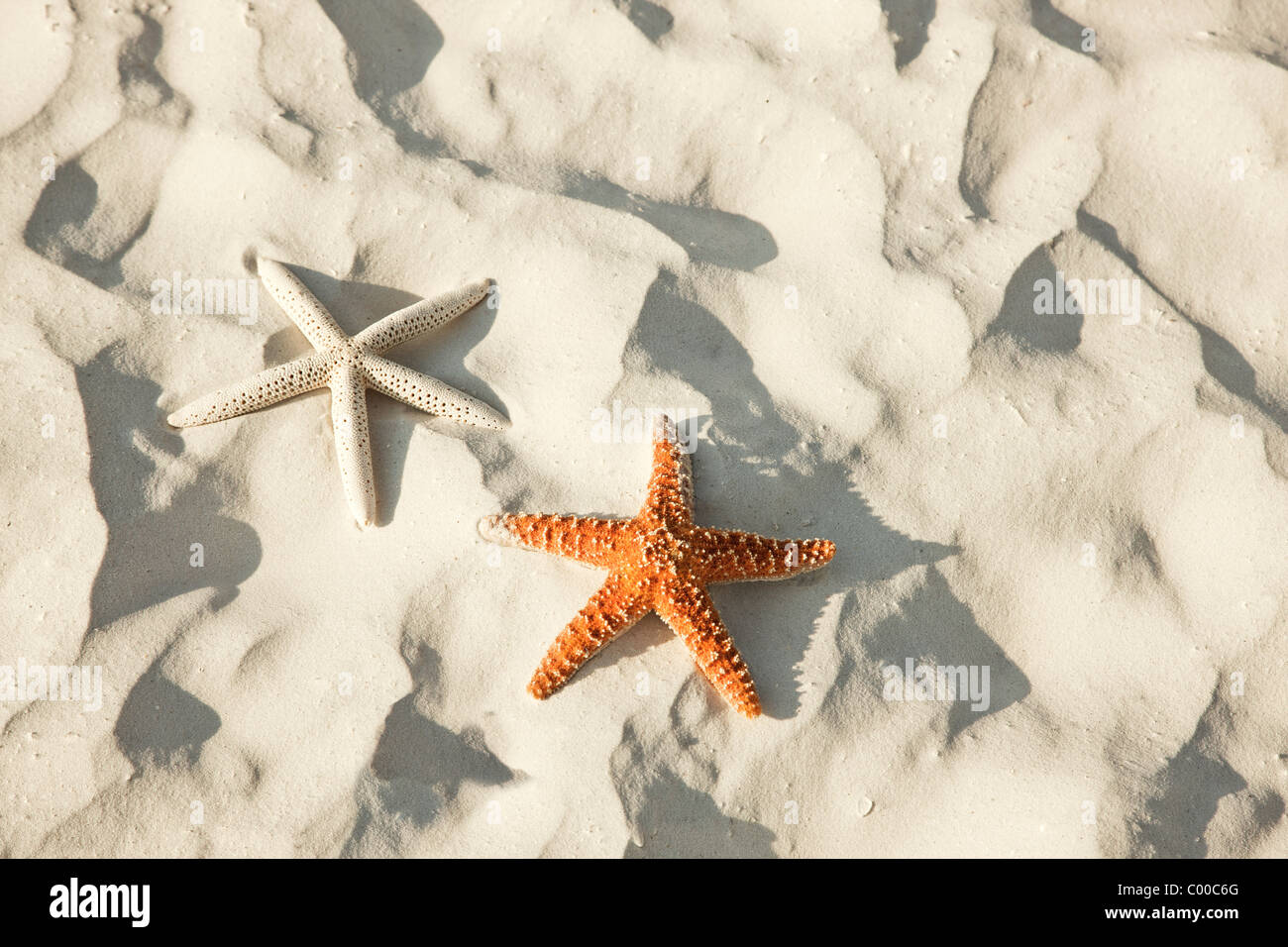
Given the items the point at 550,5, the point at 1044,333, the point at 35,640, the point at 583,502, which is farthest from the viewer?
the point at 550,5

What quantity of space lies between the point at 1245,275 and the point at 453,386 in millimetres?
4029

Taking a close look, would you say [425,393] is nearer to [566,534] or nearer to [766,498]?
[566,534]

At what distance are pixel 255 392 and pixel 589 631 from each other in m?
1.84

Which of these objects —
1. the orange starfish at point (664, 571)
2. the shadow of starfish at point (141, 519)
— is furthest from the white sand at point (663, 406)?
the orange starfish at point (664, 571)

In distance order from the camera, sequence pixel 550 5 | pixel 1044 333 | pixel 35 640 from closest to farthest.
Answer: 1. pixel 35 640
2. pixel 1044 333
3. pixel 550 5

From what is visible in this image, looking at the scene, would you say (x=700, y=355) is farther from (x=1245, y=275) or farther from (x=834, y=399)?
(x=1245, y=275)

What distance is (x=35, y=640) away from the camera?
3.70 m

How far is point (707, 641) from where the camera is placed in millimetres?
3695

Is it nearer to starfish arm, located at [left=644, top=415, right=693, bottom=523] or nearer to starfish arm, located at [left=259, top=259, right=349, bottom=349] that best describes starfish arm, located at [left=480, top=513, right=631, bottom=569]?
starfish arm, located at [left=644, top=415, right=693, bottom=523]

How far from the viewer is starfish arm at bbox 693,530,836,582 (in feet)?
12.2

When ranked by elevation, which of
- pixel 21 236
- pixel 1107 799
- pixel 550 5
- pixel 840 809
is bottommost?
pixel 840 809

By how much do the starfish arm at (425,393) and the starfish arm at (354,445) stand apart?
0.09 m

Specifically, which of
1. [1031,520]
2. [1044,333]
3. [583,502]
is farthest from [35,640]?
[1044,333]

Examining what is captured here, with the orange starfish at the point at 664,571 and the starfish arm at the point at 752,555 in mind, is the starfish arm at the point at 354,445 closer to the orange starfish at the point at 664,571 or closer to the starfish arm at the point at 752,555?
the orange starfish at the point at 664,571
